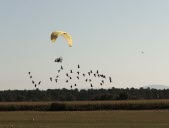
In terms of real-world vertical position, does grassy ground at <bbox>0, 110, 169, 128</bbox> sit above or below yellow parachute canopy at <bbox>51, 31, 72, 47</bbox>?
below

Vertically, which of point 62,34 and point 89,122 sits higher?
point 62,34

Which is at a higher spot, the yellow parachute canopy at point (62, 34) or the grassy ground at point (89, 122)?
the yellow parachute canopy at point (62, 34)

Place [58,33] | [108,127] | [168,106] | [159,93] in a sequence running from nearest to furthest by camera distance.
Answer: [58,33]
[108,127]
[168,106]
[159,93]

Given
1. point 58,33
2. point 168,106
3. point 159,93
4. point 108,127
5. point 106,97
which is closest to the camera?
point 58,33

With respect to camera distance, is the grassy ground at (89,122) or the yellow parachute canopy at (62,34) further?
the grassy ground at (89,122)

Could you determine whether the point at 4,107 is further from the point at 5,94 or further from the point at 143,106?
the point at 5,94

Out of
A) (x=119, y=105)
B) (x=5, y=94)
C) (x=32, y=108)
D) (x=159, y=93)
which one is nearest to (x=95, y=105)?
(x=119, y=105)

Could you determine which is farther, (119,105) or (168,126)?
(119,105)

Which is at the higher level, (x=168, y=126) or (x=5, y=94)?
(x=5, y=94)

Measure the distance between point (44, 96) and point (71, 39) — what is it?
535 ft

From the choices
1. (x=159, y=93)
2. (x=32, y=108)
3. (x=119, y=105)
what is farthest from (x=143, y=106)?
(x=159, y=93)

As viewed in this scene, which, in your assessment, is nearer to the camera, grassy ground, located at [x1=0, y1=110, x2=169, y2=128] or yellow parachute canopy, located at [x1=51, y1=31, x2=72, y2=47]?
yellow parachute canopy, located at [x1=51, y1=31, x2=72, y2=47]

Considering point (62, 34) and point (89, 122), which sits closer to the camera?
point (62, 34)

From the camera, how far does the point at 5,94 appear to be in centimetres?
19800
